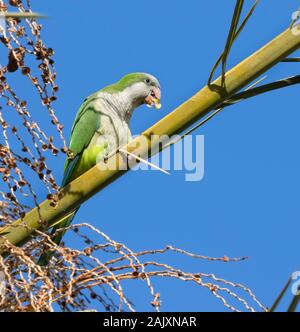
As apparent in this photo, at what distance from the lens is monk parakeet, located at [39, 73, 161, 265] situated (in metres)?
4.08

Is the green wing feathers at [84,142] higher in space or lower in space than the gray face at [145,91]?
lower

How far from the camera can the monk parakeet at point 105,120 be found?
4082 mm

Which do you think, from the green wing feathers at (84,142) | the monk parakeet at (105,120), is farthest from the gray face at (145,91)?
the green wing feathers at (84,142)

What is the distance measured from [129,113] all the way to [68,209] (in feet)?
8.26

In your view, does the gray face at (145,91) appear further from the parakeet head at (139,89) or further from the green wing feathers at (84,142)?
the green wing feathers at (84,142)

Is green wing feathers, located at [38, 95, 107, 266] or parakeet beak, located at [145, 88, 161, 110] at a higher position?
parakeet beak, located at [145, 88, 161, 110]

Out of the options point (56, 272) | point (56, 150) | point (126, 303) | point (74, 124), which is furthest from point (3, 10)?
point (74, 124)

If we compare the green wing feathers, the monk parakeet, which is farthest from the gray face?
the green wing feathers

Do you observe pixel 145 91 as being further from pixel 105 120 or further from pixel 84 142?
pixel 84 142

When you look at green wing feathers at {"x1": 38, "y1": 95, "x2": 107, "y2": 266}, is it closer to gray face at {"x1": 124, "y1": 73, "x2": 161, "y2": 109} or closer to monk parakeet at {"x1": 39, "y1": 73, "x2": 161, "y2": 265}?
monk parakeet at {"x1": 39, "y1": 73, "x2": 161, "y2": 265}

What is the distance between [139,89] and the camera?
4859 millimetres

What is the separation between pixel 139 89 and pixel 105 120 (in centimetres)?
54

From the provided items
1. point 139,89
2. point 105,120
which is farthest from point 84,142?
point 139,89

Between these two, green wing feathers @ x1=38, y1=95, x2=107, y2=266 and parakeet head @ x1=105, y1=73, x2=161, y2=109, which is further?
parakeet head @ x1=105, y1=73, x2=161, y2=109
